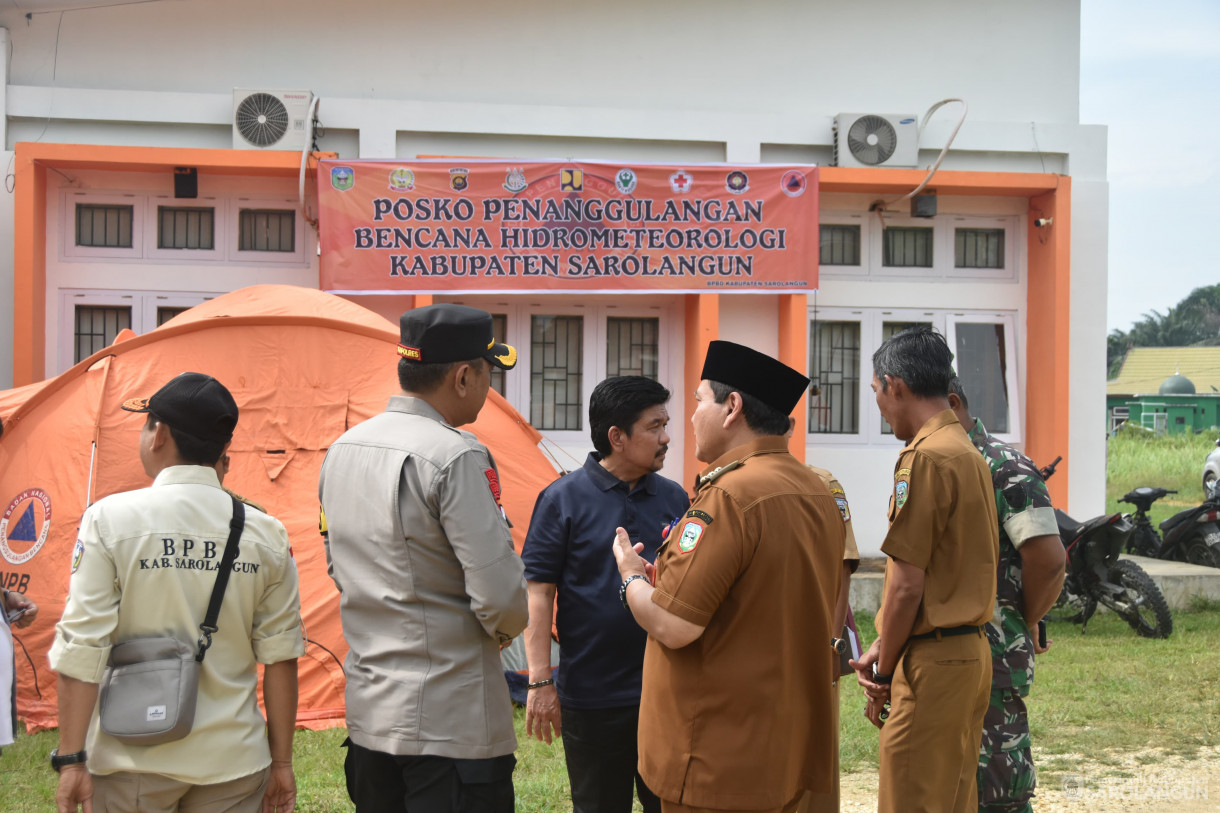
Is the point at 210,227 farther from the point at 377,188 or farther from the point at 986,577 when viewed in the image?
the point at 986,577

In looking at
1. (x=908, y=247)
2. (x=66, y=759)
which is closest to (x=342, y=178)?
(x=908, y=247)

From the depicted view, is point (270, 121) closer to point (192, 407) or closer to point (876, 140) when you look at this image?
point (876, 140)

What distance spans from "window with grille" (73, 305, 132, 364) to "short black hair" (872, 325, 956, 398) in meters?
7.17

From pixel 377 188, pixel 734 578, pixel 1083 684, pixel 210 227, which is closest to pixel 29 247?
pixel 210 227

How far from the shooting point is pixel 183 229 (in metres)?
8.35

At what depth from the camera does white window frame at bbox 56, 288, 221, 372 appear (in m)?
8.16

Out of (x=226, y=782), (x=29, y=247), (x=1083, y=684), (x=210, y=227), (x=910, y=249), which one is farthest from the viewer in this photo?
(x=910, y=249)

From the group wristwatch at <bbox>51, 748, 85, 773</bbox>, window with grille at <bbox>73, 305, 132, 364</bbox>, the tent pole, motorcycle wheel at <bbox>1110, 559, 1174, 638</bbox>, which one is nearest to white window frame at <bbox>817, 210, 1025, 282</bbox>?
motorcycle wheel at <bbox>1110, 559, 1174, 638</bbox>

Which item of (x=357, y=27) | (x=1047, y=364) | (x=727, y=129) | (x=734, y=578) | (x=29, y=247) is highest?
(x=357, y=27)

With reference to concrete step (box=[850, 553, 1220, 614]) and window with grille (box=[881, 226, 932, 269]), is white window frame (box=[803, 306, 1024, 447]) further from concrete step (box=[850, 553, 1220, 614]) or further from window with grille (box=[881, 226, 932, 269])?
concrete step (box=[850, 553, 1220, 614])

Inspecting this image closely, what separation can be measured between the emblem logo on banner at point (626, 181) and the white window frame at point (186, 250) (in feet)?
10.8

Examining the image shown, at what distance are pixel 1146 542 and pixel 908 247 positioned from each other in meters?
3.60

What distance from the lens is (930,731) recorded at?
2748 mm

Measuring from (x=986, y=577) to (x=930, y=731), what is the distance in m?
0.45
